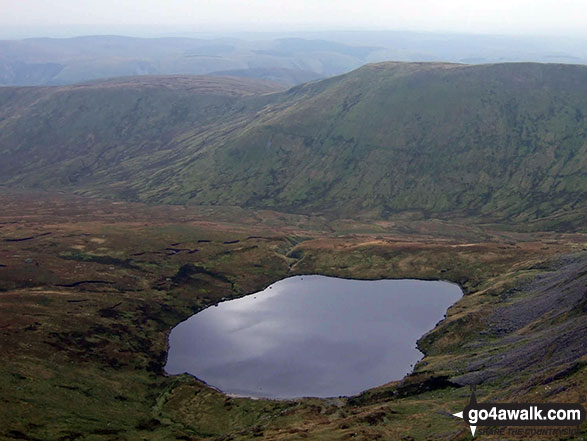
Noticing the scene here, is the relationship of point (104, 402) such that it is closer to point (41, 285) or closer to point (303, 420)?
point (303, 420)

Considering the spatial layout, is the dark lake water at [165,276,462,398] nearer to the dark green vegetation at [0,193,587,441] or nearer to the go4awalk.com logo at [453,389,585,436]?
the dark green vegetation at [0,193,587,441]

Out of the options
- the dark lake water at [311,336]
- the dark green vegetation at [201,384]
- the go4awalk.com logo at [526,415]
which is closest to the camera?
the go4awalk.com logo at [526,415]

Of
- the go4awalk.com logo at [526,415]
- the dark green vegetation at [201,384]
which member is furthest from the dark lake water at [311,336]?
the go4awalk.com logo at [526,415]

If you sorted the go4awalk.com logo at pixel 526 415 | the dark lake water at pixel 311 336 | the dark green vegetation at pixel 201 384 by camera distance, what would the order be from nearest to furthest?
the go4awalk.com logo at pixel 526 415, the dark green vegetation at pixel 201 384, the dark lake water at pixel 311 336

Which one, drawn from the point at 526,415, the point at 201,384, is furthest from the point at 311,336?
the point at 526,415

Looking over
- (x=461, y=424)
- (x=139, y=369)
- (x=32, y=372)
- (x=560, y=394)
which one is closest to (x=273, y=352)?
(x=139, y=369)

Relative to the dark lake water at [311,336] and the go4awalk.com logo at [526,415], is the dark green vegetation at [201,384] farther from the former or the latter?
the dark lake water at [311,336]

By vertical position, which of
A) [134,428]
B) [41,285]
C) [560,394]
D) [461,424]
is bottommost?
[134,428]
